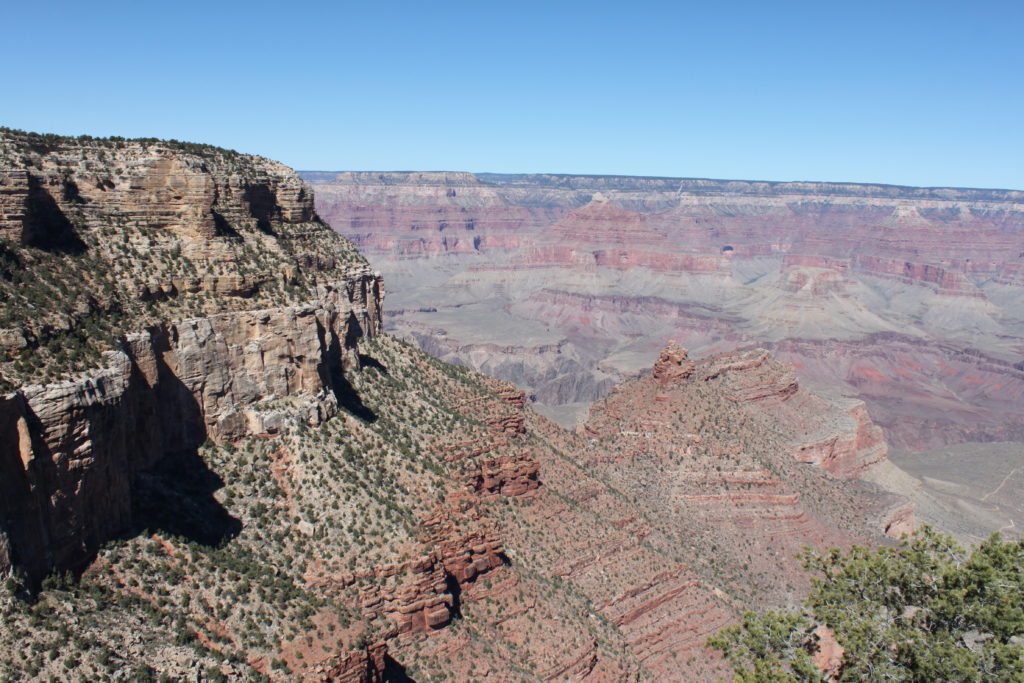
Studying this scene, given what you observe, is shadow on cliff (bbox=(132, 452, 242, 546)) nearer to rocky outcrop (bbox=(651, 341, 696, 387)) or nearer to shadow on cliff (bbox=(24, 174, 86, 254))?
Answer: shadow on cliff (bbox=(24, 174, 86, 254))

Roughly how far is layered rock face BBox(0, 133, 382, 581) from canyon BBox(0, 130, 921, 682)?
0.11 metres

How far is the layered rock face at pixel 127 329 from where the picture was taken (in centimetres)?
2480

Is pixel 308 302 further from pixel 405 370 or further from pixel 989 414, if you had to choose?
pixel 989 414

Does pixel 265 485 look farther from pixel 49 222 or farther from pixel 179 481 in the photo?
pixel 49 222

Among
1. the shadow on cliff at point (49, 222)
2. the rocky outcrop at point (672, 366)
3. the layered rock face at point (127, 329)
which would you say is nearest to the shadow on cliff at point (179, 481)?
the layered rock face at point (127, 329)

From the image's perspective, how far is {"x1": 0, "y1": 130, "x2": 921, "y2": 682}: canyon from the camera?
25219 mm

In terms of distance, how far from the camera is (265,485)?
35.5m

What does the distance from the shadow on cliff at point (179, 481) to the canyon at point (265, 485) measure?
0.12 metres

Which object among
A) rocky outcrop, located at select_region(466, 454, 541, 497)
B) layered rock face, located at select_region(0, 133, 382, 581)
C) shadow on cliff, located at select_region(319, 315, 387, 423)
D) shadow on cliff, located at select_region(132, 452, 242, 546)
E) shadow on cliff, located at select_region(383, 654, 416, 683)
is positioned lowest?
shadow on cliff, located at select_region(383, 654, 416, 683)

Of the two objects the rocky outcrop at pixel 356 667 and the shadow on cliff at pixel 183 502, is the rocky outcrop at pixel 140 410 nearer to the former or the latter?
the shadow on cliff at pixel 183 502

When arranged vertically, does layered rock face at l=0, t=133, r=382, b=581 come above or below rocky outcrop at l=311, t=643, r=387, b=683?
above

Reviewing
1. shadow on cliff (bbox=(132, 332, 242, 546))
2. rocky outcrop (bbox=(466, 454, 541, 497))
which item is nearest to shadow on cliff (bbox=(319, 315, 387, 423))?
rocky outcrop (bbox=(466, 454, 541, 497))

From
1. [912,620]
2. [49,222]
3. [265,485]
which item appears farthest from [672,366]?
[49,222]

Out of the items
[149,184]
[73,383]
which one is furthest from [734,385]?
[73,383]
